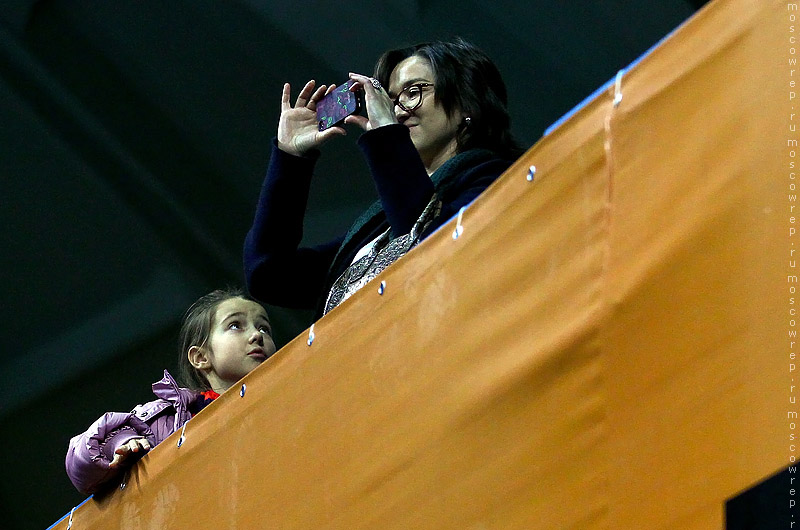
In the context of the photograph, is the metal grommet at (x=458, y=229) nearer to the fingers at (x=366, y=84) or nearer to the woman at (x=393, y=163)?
the woman at (x=393, y=163)

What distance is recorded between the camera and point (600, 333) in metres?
1.16

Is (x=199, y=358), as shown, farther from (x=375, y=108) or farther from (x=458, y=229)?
(x=458, y=229)

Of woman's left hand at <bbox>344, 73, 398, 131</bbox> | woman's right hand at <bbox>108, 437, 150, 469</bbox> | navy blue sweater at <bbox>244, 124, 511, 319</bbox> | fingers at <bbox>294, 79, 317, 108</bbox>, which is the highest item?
fingers at <bbox>294, 79, 317, 108</bbox>

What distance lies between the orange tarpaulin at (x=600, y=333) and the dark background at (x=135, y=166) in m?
1.30

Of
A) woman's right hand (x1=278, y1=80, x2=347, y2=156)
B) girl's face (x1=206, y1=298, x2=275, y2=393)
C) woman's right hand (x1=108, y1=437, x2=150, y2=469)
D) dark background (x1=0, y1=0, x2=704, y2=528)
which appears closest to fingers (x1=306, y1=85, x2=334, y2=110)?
woman's right hand (x1=278, y1=80, x2=347, y2=156)

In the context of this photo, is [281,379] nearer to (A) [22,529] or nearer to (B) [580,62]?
(B) [580,62]

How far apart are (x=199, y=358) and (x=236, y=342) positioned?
107 mm

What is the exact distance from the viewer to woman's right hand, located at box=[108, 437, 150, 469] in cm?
185

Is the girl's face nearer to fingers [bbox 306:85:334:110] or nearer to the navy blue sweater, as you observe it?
the navy blue sweater

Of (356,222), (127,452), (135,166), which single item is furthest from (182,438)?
(135,166)

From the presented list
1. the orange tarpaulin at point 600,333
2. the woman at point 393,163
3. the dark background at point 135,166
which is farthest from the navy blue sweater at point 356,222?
the dark background at point 135,166

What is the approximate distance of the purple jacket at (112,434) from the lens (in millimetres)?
1854

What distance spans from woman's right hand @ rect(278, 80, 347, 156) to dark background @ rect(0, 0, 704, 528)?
711 millimetres

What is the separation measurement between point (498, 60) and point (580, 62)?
0.18 m
